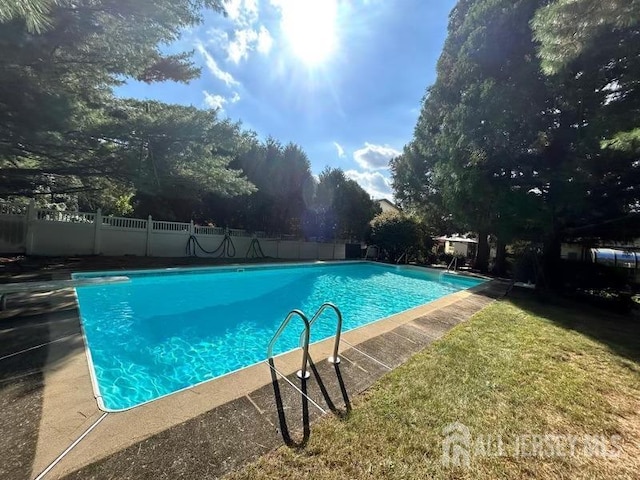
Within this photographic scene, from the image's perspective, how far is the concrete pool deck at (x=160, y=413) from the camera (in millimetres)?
1987

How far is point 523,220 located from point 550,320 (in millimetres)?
5430

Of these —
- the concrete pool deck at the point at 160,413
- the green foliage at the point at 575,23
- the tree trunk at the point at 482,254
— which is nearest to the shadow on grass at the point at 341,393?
the concrete pool deck at the point at 160,413

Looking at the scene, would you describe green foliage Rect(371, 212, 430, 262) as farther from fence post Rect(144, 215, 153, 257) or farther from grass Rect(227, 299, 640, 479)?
grass Rect(227, 299, 640, 479)

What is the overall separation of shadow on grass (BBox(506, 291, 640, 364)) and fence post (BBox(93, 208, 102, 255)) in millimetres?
16228

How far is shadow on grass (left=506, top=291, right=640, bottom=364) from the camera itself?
5.06 meters

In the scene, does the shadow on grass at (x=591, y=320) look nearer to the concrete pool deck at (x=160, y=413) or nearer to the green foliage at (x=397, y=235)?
the concrete pool deck at (x=160, y=413)

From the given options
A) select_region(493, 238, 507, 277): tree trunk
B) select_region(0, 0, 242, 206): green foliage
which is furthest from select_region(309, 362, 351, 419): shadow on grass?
select_region(493, 238, 507, 277): tree trunk

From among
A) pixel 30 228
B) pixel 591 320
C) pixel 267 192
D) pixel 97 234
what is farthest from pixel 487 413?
pixel 267 192

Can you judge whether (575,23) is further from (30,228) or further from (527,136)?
(30,228)

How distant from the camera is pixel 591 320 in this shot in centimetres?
707

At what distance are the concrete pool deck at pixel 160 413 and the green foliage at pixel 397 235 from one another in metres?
16.9

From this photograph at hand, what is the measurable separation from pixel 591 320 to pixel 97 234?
17589mm

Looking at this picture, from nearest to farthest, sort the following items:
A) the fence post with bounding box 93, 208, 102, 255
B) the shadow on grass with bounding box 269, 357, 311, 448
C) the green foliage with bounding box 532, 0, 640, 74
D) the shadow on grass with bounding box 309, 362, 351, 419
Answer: the shadow on grass with bounding box 269, 357, 311, 448 < the shadow on grass with bounding box 309, 362, 351, 419 < the green foliage with bounding box 532, 0, 640, 74 < the fence post with bounding box 93, 208, 102, 255

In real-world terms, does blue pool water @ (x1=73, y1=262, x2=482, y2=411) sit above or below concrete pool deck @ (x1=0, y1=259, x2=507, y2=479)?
below
